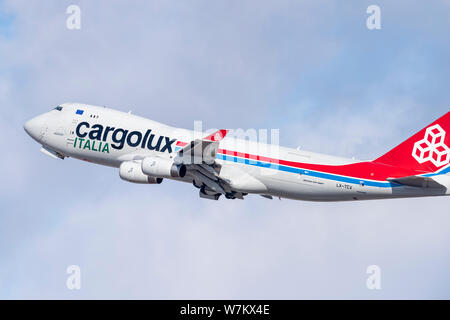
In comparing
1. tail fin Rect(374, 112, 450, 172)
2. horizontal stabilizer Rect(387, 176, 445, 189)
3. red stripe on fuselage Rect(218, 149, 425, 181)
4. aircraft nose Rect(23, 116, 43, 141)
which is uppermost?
aircraft nose Rect(23, 116, 43, 141)

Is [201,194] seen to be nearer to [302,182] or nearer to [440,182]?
[302,182]

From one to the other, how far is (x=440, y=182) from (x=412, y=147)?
3.35 meters

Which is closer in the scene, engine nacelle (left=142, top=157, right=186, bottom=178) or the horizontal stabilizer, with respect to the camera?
the horizontal stabilizer

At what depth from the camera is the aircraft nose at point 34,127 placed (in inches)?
2596

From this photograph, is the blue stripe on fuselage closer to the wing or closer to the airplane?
the airplane

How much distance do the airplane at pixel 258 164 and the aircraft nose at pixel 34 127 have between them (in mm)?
4669

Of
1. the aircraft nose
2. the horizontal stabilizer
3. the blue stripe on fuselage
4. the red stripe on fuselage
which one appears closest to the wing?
the blue stripe on fuselage

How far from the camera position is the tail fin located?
58.0m

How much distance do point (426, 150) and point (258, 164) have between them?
34.3ft

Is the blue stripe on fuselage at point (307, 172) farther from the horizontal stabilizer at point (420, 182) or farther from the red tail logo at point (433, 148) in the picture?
the red tail logo at point (433, 148)

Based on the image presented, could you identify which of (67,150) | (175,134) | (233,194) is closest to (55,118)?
(67,150)

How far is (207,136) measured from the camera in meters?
58.0

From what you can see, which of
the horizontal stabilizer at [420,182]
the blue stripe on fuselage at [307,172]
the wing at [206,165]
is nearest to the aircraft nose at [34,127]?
the wing at [206,165]

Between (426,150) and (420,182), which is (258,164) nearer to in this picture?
(420,182)
